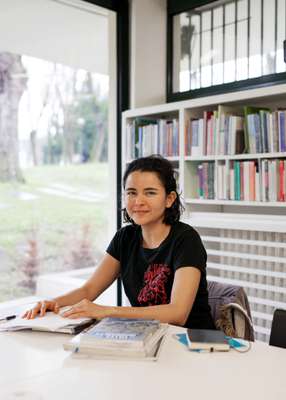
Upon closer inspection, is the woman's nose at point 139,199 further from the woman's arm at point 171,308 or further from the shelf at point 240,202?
the shelf at point 240,202

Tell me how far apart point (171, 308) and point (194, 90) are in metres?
2.24

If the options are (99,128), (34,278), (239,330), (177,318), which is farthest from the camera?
(99,128)

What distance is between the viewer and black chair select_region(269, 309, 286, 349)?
1.50 m

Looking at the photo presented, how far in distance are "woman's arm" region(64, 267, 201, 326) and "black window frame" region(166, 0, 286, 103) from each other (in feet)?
5.62

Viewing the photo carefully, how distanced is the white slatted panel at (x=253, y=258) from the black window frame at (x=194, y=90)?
86 centimetres

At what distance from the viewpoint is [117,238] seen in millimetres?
2027

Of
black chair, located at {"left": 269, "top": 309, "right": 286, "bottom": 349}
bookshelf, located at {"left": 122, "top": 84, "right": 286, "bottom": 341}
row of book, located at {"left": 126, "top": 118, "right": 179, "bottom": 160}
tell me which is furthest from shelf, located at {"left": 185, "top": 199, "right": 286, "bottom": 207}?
black chair, located at {"left": 269, "top": 309, "right": 286, "bottom": 349}

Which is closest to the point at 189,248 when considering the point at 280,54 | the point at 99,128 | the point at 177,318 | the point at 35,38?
the point at 177,318

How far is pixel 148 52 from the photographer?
12.1 ft

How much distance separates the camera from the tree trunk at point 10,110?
3.65 meters

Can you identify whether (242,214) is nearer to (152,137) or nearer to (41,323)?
(152,137)

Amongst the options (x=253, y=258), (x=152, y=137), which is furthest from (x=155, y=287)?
(x=152, y=137)

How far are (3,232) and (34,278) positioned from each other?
57 centimetres

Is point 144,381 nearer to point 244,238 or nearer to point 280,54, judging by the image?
point 244,238
